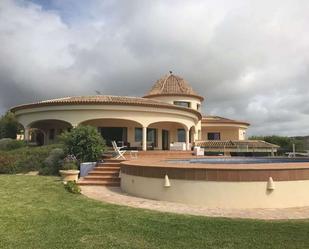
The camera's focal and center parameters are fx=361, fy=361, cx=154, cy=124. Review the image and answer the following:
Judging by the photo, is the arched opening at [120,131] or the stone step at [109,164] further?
the arched opening at [120,131]

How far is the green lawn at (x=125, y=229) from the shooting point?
6.90 meters

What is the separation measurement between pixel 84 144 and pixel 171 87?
20.4 metres

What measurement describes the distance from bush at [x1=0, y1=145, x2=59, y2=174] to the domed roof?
721 inches

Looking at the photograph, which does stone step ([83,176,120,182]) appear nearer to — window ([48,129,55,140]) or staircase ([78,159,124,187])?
staircase ([78,159,124,187])

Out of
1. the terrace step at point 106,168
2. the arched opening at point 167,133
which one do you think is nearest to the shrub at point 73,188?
the terrace step at point 106,168

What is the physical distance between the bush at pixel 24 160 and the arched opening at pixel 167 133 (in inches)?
431

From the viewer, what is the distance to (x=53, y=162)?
64.9 ft

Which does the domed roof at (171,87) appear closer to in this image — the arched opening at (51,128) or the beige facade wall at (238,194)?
the arched opening at (51,128)

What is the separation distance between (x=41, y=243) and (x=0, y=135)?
4445 cm

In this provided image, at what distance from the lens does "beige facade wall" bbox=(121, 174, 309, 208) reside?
10.8 metres

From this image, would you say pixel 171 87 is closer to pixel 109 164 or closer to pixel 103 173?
pixel 109 164

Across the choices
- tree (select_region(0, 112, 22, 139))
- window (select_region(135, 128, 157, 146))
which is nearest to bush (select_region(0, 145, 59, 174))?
window (select_region(135, 128, 157, 146))

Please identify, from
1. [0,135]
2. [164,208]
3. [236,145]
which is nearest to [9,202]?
[164,208]

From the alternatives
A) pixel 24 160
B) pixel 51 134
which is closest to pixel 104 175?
pixel 24 160
